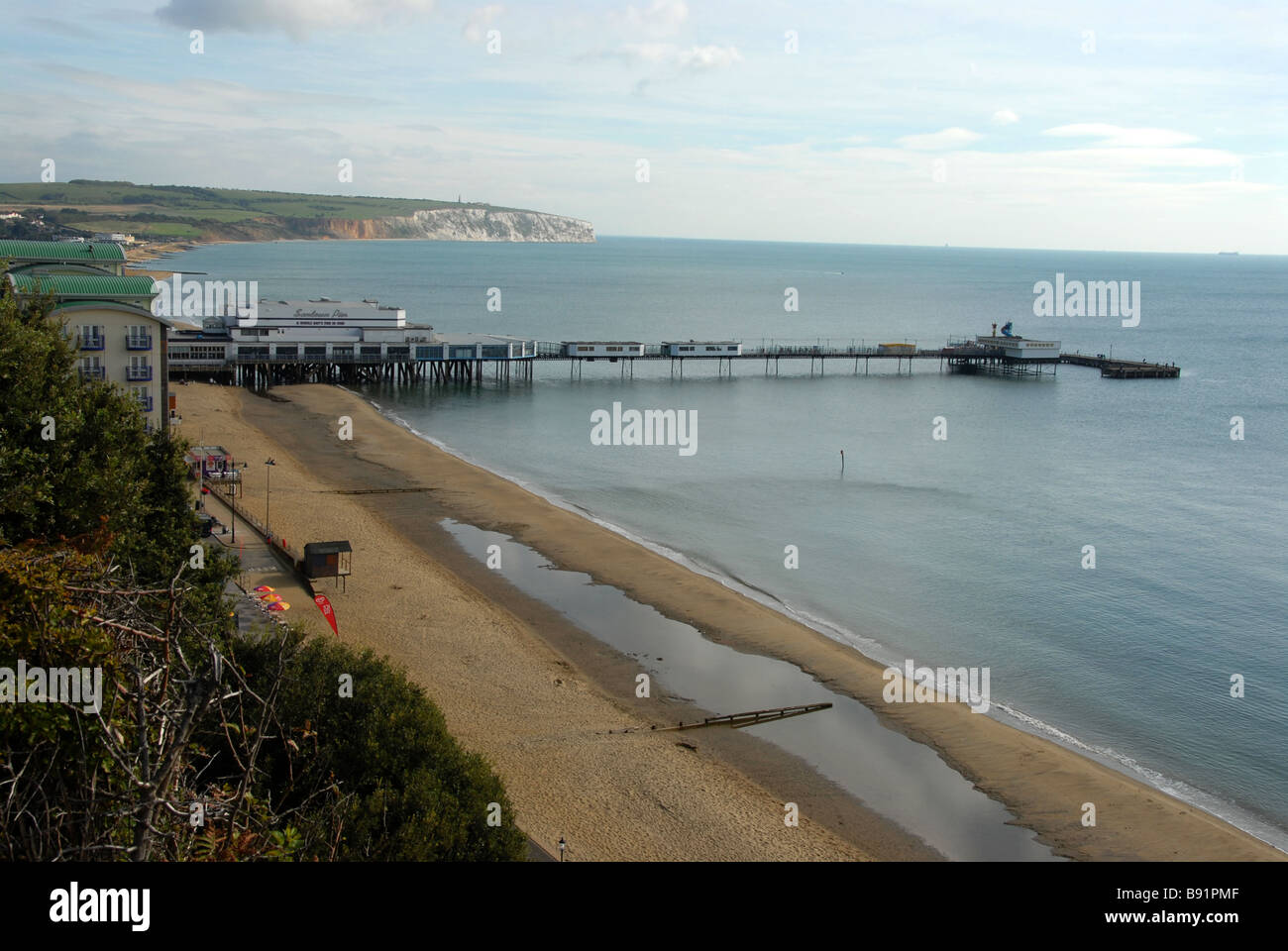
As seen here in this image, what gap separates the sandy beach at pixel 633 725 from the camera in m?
20.1

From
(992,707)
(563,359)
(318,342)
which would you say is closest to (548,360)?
(563,359)

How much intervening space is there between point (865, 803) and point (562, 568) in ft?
55.5

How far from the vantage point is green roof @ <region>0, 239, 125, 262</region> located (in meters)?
42.8

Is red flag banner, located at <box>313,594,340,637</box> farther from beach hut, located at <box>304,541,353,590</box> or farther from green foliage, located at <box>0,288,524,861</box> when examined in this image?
green foliage, located at <box>0,288,524,861</box>

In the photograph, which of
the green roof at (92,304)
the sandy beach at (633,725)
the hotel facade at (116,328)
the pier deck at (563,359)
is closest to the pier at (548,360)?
the pier deck at (563,359)

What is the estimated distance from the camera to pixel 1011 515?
46.6m

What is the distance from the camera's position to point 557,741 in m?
23.1

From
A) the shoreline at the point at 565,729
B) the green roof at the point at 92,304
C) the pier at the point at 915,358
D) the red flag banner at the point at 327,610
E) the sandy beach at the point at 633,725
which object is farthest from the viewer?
the pier at the point at 915,358

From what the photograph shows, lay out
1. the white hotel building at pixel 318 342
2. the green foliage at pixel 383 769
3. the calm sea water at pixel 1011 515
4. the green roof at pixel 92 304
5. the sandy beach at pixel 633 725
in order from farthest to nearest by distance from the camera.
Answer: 1. the white hotel building at pixel 318 342
2. the green roof at pixel 92 304
3. the calm sea water at pixel 1011 515
4. the sandy beach at pixel 633 725
5. the green foliage at pixel 383 769

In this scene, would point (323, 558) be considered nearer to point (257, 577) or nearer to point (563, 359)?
point (257, 577)

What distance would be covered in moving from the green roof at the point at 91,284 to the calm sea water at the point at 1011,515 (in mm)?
19245

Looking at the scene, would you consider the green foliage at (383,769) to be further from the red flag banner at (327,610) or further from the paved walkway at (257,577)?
the red flag banner at (327,610)

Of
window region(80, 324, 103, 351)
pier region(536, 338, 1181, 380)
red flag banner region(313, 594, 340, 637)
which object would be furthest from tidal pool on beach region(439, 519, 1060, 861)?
pier region(536, 338, 1181, 380)
